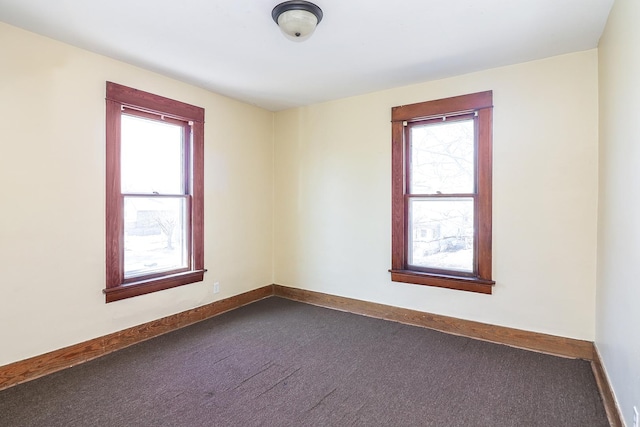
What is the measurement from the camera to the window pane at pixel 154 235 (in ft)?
10.5

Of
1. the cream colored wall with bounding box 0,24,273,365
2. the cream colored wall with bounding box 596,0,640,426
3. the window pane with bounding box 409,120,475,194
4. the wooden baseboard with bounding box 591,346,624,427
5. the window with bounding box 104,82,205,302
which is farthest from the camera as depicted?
the window pane with bounding box 409,120,475,194

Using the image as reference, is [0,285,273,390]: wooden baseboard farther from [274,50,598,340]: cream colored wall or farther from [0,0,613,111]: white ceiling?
[0,0,613,111]: white ceiling

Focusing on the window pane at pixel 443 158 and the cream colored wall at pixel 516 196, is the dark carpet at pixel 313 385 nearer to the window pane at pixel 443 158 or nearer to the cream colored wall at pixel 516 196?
the cream colored wall at pixel 516 196

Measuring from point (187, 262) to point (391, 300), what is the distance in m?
2.26

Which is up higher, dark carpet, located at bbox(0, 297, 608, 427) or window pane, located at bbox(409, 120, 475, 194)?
window pane, located at bbox(409, 120, 475, 194)

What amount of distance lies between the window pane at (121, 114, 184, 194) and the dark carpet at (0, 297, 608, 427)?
4.84ft

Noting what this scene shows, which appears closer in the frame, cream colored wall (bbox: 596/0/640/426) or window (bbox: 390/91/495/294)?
cream colored wall (bbox: 596/0/640/426)

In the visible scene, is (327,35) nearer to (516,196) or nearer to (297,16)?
(297,16)

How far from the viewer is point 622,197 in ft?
6.45

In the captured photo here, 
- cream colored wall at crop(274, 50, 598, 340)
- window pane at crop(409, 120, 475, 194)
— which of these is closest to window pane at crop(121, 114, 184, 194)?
cream colored wall at crop(274, 50, 598, 340)

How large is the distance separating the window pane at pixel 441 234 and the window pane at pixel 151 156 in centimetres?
253

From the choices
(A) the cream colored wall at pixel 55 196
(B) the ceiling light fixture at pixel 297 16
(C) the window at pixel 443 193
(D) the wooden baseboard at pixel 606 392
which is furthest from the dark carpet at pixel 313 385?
(B) the ceiling light fixture at pixel 297 16

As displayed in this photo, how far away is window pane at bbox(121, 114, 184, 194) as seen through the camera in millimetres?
3148

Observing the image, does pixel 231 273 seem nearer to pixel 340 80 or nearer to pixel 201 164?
pixel 201 164
